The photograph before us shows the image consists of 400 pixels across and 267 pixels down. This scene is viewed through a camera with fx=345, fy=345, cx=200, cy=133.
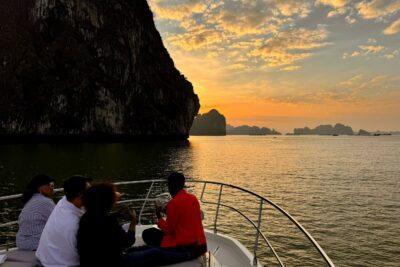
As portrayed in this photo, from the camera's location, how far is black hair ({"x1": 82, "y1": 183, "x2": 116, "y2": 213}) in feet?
11.7

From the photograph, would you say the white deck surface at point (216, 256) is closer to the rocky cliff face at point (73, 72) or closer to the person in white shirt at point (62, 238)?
the person in white shirt at point (62, 238)

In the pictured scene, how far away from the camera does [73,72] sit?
11375 cm

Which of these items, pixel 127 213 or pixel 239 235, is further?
pixel 239 235

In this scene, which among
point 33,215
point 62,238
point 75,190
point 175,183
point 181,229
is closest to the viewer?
point 62,238

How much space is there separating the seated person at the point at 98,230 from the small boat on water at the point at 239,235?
112 cm

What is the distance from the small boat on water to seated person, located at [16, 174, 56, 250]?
→ 199mm

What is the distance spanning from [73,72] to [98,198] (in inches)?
4695

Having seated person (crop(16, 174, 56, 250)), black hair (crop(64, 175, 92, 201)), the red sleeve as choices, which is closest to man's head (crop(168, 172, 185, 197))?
the red sleeve

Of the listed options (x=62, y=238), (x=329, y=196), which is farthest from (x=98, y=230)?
(x=329, y=196)

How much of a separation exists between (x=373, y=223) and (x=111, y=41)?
11541cm

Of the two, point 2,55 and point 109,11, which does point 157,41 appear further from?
point 2,55

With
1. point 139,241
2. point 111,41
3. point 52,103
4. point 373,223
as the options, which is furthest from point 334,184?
point 111,41

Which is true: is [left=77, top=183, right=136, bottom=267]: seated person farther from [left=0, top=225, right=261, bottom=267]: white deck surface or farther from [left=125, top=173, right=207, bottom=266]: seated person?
[left=0, top=225, right=261, bottom=267]: white deck surface

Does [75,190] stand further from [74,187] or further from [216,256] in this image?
[216,256]
